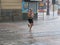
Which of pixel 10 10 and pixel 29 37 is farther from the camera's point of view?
pixel 10 10

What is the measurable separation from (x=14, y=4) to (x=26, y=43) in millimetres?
16273

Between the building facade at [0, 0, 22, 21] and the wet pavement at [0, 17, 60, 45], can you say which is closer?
the wet pavement at [0, 17, 60, 45]

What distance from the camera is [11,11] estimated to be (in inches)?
1138

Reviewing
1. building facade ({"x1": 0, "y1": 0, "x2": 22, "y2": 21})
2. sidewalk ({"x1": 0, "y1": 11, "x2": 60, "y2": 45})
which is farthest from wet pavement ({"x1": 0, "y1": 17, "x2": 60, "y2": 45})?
building facade ({"x1": 0, "y1": 0, "x2": 22, "y2": 21})

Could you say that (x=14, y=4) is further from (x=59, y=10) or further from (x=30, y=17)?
(x=59, y=10)

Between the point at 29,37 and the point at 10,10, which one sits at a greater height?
the point at 10,10

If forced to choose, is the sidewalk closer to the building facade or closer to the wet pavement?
the wet pavement

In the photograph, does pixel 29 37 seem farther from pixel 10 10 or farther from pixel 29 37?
pixel 10 10

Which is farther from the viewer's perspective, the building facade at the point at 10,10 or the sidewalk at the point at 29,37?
the building facade at the point at 10,10

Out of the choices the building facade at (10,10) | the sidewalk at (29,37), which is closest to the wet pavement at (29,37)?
the sidewalk at (29,37)

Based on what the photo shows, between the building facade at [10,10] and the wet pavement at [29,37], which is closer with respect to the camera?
the wet pavement at [29,37]

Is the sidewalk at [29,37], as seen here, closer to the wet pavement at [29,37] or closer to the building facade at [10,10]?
the wet pavement at [29,37]

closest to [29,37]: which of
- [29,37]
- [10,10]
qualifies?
[29,37]

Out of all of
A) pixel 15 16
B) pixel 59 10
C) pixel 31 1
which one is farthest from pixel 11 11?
pixel 59 10
